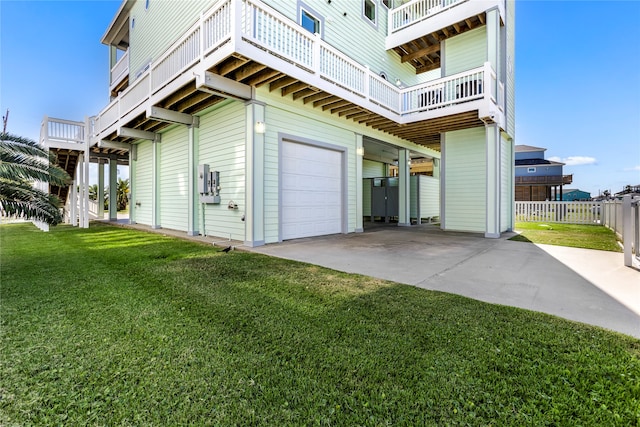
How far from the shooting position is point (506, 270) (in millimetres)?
4418

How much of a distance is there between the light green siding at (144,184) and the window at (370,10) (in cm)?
947

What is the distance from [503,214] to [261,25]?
878 cm

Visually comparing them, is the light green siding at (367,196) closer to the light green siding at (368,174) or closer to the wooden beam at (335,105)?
the light green siding at (368,174)

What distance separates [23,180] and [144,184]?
282 inches

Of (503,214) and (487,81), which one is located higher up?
(487,81)

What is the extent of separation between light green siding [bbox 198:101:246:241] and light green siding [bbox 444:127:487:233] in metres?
6.92

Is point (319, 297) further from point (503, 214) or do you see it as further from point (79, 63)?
point (79, 63)

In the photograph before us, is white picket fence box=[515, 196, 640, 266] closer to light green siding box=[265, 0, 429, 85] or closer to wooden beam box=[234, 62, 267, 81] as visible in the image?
light green siding box=[265, 0, 429, 85]

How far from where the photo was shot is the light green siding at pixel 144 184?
11.3 meters

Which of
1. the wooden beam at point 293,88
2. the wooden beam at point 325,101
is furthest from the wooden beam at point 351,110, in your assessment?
the wooden beam at point 293,88

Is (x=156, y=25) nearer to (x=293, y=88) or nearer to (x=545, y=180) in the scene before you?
(x=293, y=88)

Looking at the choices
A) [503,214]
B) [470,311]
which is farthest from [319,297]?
[503,214]

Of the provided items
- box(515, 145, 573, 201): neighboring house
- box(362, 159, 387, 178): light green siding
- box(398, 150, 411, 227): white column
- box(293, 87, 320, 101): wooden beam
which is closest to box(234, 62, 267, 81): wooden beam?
box(293, 87, 320, 101): wooden beam

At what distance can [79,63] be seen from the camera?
18219mm
